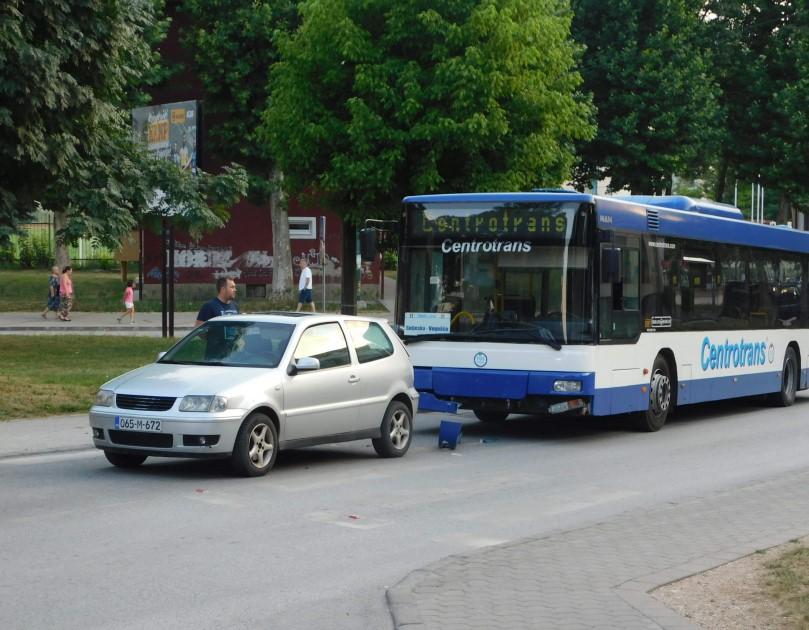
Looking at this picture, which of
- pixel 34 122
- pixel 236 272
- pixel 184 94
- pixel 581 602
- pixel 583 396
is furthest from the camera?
pixel 236 272

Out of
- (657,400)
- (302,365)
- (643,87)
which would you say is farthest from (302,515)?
(643,87)

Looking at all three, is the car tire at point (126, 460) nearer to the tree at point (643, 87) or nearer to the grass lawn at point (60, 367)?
the grass lawn at point (60, 367)

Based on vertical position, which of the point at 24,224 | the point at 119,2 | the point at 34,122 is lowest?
the point at 24,224

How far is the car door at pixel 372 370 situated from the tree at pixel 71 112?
24.6 ft

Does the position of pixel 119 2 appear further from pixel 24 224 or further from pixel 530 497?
pixel 530 497

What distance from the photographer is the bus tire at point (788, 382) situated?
22250mm

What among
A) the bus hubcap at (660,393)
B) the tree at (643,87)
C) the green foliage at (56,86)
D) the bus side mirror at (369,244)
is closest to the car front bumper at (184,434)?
the bus side mirror at (369,244)

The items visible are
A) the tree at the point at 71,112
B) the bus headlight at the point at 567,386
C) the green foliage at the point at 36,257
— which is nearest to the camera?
the bus headlight at the point at 567,386

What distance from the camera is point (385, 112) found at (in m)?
29.2

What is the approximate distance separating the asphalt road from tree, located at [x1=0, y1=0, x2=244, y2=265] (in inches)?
275

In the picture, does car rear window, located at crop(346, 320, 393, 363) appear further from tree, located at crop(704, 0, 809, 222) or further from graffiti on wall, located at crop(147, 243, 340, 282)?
graffiti on wall, located at crop(147, 243, 340, 282)

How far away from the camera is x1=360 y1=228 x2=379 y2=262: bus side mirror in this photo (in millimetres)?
15836

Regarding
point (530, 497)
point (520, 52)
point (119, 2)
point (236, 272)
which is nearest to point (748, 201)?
point (236, 272)

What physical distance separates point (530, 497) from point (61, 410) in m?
7.74
